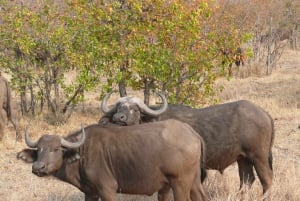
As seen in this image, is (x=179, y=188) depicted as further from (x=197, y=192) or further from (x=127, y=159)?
(x=127, y=159)

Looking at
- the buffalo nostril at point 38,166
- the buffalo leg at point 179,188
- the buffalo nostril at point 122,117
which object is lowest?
the buffalo leg at point 179,188

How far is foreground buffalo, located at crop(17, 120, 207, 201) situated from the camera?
18.4 feet

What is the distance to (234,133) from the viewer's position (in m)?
6.89

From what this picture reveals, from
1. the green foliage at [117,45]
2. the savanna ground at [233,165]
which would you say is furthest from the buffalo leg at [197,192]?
the green foliage at [117,45]

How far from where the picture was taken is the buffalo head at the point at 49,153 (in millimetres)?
5539

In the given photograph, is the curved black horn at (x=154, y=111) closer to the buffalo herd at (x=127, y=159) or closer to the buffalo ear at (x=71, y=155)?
the buffalo herd at (x=127, y=159)

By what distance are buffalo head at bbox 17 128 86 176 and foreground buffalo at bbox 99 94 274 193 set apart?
1226 mm

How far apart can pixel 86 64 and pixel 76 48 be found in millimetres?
452

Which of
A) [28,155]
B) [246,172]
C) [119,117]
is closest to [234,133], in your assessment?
[246,172]

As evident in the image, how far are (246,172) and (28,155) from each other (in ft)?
10.2

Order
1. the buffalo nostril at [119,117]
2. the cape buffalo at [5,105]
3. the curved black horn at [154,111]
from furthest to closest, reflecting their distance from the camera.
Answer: the cape buffalo at [5,105] < the curved black horn at [154,111] < the buffalo nostril at [119,117]

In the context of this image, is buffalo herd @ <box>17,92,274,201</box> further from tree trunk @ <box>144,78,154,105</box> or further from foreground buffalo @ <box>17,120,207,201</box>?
tree trunk @ <box>144,78,154,105</box>

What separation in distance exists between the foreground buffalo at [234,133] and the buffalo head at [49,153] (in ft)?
4.02

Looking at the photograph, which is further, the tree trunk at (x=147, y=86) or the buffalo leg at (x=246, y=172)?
the tree trunk at (x=147, y=86)
